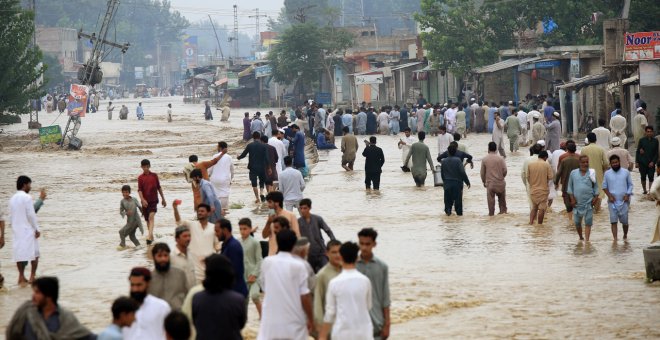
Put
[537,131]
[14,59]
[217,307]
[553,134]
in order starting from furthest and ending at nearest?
[14,59] → [537,131] → [553,134] → [217,307]

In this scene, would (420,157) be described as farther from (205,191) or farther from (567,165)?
(205,191)

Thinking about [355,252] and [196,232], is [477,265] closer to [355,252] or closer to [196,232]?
[196,232]

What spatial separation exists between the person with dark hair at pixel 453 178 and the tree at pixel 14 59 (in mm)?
27519

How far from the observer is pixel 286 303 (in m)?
8.47

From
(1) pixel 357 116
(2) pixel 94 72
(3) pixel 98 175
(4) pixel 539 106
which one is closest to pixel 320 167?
(3) pixel 98 175

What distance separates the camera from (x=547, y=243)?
16594 mm

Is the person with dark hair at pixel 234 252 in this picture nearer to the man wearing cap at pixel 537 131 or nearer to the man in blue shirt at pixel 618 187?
the man in blue shirt at pixel 618 187

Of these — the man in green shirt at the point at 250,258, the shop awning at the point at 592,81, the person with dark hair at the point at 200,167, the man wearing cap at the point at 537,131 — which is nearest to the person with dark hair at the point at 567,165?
the person with dark hair at the point at 200,167

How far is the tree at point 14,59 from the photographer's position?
145 feet

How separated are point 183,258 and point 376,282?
1.44 metres

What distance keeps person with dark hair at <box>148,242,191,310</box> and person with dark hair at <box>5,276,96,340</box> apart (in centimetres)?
107

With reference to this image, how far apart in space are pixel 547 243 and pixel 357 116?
29.8m

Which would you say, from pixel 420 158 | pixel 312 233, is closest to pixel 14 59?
pixel 420 158

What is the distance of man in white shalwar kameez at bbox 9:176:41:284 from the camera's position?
14.0m
